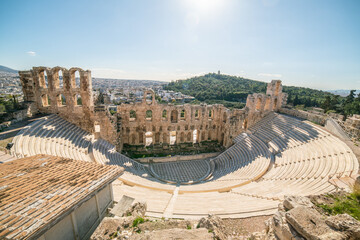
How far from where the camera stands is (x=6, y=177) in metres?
6.41

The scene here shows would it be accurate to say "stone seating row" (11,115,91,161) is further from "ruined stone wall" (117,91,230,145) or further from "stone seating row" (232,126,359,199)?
"stone seating row" (232,126,359,199)

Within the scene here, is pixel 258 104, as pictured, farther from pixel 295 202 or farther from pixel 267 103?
pixel 295 202

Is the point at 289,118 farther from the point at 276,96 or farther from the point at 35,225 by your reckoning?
the point at 35,225

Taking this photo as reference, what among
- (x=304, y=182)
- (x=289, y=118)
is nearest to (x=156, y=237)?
(x=304, y=182)

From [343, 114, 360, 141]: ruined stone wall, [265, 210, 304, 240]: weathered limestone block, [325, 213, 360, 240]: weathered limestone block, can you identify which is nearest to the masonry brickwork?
[343, 114, 360, 141]: ruined stone wall

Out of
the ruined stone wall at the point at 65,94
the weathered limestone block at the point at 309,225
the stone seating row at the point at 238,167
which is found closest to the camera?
the weathered limestone block at the point at 309,225

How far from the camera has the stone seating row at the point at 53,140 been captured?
12.4 m

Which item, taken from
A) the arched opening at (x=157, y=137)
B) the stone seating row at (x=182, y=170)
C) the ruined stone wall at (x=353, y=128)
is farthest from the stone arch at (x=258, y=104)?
the arched opening at (x=157, y=137)

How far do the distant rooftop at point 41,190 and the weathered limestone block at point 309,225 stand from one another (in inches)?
272

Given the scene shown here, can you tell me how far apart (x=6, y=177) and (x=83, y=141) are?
12133 mm

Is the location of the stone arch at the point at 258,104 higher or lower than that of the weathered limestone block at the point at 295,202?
higher

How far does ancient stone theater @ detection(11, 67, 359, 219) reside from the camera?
10.8 meters

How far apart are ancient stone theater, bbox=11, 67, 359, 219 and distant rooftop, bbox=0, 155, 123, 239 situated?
3.28 meters

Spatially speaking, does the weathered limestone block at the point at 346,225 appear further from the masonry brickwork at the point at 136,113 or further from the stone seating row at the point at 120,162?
the masonry brickwork at the point at 136,113
